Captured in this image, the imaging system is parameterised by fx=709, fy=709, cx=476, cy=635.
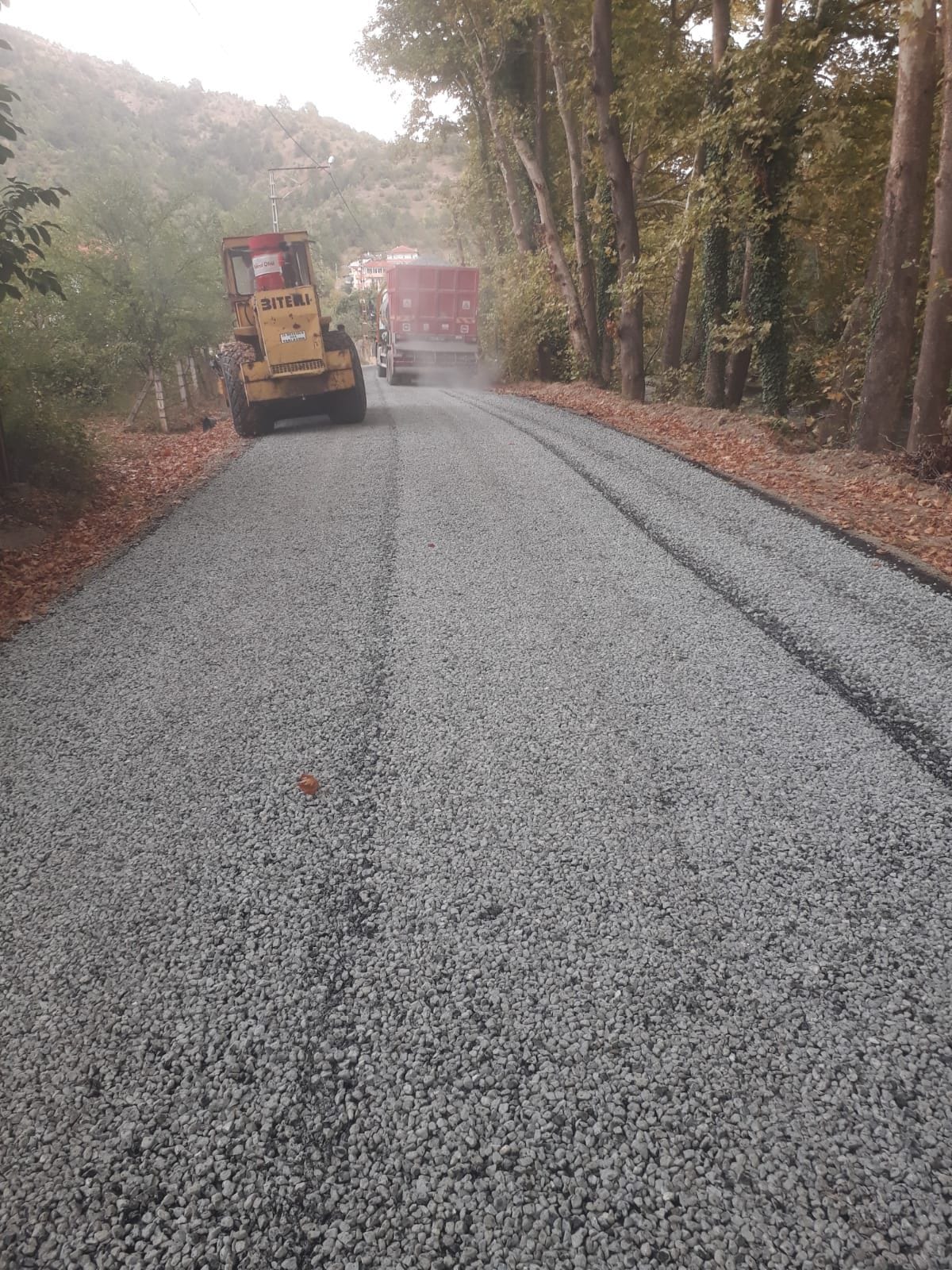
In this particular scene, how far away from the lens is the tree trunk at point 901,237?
294 inches

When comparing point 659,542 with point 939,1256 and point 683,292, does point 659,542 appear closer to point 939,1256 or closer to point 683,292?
point 939,1256

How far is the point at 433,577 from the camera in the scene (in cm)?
509

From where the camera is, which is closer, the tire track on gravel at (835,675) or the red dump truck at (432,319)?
the tire track on gravel at (835,675)

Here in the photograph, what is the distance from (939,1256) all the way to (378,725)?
249cm

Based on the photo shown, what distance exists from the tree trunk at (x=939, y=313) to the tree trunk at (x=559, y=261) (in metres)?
9.77

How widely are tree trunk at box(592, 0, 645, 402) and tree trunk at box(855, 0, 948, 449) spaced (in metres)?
5.39

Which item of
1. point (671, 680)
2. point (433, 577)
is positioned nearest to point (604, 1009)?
point (671, 680)

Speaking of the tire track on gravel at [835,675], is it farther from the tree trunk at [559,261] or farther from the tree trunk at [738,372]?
the tree trunk at [559,261]

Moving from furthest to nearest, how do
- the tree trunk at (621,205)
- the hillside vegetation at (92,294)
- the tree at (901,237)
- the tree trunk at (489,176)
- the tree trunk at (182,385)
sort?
the tree trunk at (489,176) < the tree trunk at (182,385) < the tree trunk at (621,205) < the tree at (901,237) < the hillside vegetation at (92,294)

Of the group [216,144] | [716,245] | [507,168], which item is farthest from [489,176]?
[216,144]

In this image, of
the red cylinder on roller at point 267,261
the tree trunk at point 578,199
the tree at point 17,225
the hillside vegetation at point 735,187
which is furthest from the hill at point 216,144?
the tree at point 17,225

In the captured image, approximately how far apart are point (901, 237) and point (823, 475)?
2929 mm

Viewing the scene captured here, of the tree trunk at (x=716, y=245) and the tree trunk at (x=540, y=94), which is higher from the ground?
the tree trunk at (x=540, y=94)

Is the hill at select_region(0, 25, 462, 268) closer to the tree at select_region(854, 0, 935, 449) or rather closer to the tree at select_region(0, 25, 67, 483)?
the tree at select_region(854, 0, 935, 449)
